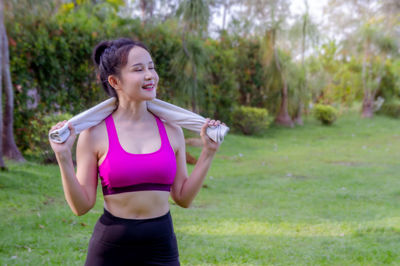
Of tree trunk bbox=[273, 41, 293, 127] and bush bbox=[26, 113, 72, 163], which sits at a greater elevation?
bush bbox=[26, 113, 72, 163]

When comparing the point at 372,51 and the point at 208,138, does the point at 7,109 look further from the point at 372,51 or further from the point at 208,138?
the point at 372,51

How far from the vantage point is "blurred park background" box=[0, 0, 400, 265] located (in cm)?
443

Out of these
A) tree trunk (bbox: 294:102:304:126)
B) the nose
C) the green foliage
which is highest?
the nose

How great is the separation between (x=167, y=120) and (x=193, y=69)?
1058 centimetres

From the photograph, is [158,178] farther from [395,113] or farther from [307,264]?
[395,113]

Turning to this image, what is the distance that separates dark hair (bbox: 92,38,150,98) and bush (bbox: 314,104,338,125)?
674 inches

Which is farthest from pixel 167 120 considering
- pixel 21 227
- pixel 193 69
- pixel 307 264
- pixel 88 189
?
pixel 193 69

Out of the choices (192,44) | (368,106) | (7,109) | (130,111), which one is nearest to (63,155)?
(130,111)

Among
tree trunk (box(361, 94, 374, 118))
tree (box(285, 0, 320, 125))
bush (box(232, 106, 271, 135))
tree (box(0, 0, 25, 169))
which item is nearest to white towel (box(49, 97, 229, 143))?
tree (box(0, 0, 25, 169))

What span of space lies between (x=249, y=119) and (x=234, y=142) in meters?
2.62

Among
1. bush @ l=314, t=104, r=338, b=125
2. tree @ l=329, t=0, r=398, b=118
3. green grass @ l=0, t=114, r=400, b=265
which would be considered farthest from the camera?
tree @ l=329, t=0, r=398, b=118

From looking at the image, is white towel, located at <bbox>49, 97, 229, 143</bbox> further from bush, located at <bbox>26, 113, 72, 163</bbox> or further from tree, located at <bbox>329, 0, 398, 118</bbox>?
tree, located at <bbox>329, 0, 398, 118</bbox>

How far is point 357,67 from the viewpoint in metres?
24.1

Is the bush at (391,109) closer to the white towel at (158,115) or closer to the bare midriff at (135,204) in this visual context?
the white towel at (158,115)
